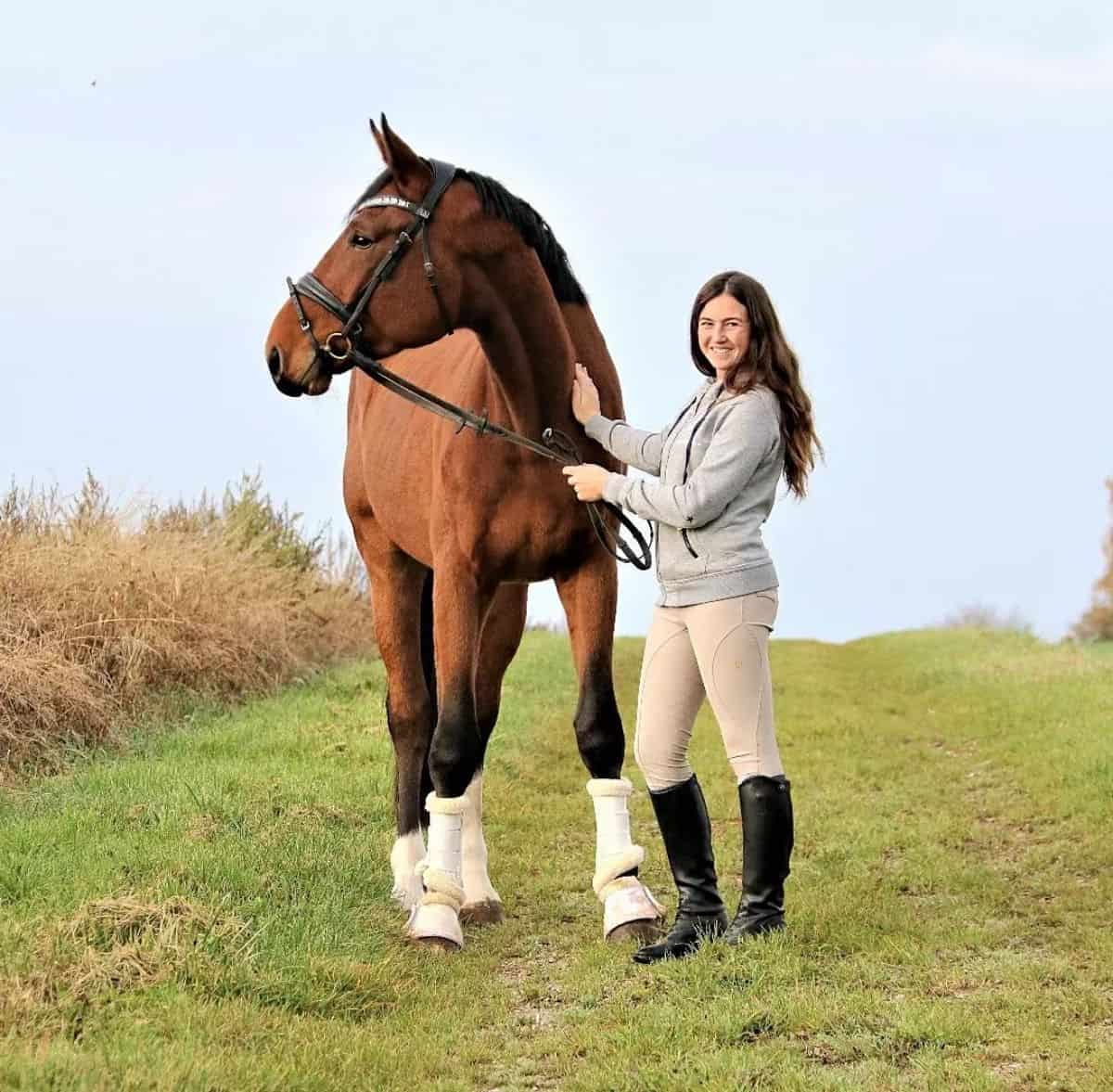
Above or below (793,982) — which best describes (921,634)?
above

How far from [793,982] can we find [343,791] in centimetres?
365

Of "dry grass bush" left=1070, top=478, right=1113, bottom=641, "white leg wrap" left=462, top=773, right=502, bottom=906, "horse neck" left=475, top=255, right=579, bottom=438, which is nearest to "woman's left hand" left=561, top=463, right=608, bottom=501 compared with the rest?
"horse neck" left=475, top=255, right=579, bottom=438

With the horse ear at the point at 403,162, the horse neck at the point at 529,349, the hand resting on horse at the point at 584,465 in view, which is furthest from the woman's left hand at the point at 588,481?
the horse ear at the point at 403,162

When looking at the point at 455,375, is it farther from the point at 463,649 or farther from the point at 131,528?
the point at 131,528

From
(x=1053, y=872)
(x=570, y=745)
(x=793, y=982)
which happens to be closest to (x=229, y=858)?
(x=793, y=982)

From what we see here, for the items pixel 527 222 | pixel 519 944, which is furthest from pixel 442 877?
pixel 527 222

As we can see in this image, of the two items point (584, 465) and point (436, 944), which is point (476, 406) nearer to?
point (584, 465)

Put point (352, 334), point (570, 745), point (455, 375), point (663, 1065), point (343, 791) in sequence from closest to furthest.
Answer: point (663, 1065) → point (352, 334) → point (455, 375) → point (343, 791) → point (570, 745)

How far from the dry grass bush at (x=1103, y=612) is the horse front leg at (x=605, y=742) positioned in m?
33.6

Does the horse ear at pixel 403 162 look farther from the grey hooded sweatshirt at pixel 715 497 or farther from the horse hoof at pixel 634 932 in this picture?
the horse hoof at pixel 634 932

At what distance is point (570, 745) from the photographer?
10.2m

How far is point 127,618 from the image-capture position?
33.3 feet

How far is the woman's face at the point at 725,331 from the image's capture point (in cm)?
468

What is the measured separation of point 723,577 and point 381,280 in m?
1.50
